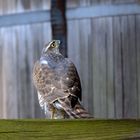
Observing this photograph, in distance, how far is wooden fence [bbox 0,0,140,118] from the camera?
586 centimetres

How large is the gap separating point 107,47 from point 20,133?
13.8 ft

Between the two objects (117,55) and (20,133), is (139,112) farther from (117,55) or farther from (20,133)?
(20,133)

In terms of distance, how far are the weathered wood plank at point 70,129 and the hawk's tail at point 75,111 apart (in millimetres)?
484

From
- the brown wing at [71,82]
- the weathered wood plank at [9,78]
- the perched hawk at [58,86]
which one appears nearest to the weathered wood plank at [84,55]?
the weathered wood plank at [9,78]

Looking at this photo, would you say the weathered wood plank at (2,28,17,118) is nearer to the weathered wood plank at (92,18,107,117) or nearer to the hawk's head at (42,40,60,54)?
the weathered wood plank at (92,18,107,117)

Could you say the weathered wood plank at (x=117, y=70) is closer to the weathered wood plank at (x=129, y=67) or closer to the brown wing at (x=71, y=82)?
the weathered wood plank at (x=129, y=67)

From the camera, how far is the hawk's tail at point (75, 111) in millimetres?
2555

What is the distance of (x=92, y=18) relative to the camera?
611 cm

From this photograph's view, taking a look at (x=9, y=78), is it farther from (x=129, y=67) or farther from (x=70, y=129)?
(x=70, y=129)

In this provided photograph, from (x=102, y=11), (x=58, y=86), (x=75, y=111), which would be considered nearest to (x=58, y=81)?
(x=58, y=86)

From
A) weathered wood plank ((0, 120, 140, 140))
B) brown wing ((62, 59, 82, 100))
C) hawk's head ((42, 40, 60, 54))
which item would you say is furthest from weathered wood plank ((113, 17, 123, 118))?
weathered wood plank ((0, 120, 140, 140))

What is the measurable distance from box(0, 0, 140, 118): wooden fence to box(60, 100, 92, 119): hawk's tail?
8.89 ft

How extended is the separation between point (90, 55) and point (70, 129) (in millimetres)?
4145

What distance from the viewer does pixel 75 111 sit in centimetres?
274
